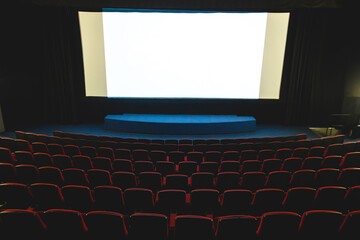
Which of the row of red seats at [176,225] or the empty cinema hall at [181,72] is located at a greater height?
the empty cinema hall at [181,72]

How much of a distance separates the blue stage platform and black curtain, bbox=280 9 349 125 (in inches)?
74.9

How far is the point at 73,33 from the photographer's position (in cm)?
879

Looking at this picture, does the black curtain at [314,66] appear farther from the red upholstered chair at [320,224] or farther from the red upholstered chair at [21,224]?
the red upholstered chair at [21,224]

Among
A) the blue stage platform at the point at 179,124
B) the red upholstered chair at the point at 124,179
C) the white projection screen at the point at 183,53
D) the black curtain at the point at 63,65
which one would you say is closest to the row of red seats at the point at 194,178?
the red upholstered chair at the point at 124,179

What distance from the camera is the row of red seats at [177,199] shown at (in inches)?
129

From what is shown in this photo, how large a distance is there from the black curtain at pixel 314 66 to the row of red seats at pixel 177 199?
643 cm

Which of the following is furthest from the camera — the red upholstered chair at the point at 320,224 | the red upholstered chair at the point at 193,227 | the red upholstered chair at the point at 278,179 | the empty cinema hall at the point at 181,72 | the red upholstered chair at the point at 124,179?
the empty cinema hall at the point at 181,72

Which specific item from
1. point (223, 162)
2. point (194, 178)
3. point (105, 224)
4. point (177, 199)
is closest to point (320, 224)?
point (177, 199)

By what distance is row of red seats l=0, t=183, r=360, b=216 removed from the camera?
3.27 metres

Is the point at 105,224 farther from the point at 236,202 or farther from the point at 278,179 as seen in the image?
the point at 278,179

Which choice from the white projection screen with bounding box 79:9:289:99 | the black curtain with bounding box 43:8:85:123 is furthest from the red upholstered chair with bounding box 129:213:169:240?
the black curtain with bounding box 43:8:85:123

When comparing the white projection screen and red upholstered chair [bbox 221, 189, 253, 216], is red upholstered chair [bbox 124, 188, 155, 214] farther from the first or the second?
the white projection screen

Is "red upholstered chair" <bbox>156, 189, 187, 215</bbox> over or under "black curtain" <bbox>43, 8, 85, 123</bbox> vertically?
under

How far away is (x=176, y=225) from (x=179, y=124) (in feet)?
19.7
